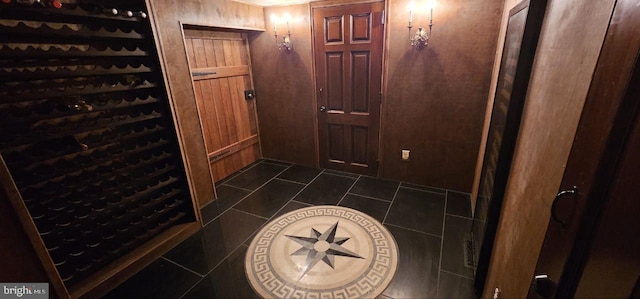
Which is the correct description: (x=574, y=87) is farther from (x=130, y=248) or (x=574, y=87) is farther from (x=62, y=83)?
(x=130, y=248)

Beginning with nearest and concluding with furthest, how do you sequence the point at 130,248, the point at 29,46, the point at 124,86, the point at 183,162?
the point at 29,46
the point at 124,86
the point at 130,248
the point at 183,162

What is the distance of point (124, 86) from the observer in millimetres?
1816

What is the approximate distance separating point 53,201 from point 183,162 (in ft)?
2.62

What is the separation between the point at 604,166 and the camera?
0.50 m

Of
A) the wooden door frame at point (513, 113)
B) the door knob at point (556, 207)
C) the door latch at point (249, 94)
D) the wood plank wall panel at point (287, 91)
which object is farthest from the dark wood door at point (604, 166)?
the door latch at point (249, 94)

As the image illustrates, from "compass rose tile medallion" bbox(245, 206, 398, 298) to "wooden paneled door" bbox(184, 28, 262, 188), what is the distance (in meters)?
1.35

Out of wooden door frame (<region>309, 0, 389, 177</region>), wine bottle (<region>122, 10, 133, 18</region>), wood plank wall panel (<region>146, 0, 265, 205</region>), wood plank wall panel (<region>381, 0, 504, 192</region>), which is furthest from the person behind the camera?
wooden door frame (<region>309, 0, 389, 177</region>)

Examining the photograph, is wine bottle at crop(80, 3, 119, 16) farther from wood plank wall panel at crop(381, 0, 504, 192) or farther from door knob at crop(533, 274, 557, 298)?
door knob at crop(533, 274, 557, 298)

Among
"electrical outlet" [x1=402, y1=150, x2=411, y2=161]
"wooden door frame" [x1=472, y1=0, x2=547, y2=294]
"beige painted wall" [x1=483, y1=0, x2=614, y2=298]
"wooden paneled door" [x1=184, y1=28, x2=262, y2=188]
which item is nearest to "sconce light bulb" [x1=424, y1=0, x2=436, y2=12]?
"wooden door frame" [x1=472, y1=0, x2=547, y2=294]

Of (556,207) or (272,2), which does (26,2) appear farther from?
(556,207)

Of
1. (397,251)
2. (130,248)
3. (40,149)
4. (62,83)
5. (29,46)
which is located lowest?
(397,251)

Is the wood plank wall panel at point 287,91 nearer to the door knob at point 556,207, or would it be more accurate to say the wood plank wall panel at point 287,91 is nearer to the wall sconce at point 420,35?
the wall sconce at point 420,35

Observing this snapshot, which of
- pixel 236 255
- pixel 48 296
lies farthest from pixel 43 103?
pixel 236 255

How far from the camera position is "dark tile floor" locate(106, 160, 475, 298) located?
1.80 meters
